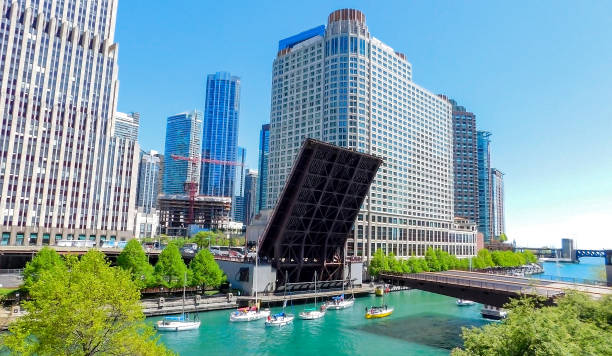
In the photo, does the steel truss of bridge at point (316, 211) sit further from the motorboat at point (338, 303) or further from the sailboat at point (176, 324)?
the sailboat at point (176, 324)

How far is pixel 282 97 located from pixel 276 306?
8830 centimetres

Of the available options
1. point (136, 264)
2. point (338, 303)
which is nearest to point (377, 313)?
point (338, 303)

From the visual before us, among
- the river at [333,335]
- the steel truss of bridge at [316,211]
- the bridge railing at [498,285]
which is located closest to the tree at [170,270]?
the river at [333,335]

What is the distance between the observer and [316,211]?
63.9 m

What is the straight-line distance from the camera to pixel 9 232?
94875 millimetres

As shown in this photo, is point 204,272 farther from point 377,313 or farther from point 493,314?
point 493,314

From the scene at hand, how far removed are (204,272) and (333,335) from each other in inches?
1042

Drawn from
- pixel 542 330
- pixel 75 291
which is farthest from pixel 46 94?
pixel 542 330

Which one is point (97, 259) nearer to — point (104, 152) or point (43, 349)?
point (43, 349)

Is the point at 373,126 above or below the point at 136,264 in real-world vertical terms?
above

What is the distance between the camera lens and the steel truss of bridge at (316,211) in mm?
58344

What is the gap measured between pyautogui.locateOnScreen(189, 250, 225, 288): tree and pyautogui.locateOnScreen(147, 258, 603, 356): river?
7.16 m

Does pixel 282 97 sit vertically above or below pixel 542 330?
above

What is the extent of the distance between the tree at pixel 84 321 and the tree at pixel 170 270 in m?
40.5
